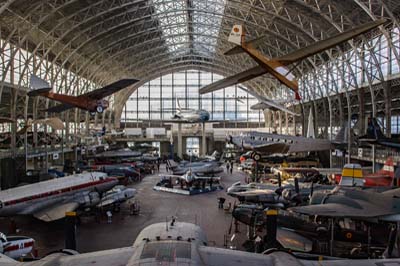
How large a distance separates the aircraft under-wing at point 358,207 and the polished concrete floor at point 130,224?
4.84m

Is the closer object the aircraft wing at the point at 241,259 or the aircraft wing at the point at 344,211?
the aircraft wing at the point at 241,259

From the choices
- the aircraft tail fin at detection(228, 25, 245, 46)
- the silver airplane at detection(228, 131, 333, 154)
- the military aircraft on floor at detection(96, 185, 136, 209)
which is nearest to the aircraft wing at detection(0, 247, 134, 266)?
the military aircraft on floor at detection(96, 185, 136, 209)

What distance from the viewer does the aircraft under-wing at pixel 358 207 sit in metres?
13.9

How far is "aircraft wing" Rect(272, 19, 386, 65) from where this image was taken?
61.3ft

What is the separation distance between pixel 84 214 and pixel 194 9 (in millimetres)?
28248

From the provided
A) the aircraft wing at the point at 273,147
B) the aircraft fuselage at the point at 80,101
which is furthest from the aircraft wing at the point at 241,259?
the aircraft wing at the point at 273,147

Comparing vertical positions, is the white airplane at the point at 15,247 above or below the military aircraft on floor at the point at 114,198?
below

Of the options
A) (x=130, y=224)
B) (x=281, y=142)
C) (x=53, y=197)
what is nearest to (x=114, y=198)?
(x=130, y=224)

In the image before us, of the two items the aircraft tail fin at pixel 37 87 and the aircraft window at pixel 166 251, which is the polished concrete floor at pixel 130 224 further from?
the aircraft tail fin at pixel 37 87

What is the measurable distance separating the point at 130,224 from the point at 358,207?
39.9ft

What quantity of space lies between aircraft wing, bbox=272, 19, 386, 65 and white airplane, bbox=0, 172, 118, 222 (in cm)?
1438

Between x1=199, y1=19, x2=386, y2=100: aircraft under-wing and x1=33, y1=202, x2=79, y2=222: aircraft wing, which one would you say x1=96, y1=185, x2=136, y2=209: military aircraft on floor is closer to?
x1=33, y1=202, x2=79, y2=222: aircraft wing

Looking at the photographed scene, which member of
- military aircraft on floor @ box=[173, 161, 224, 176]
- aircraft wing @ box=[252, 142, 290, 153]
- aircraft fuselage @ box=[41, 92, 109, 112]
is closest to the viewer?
aircraft fuselage @ box=[41, 92, 109, 112]

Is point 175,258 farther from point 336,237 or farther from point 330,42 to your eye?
point 330,42
